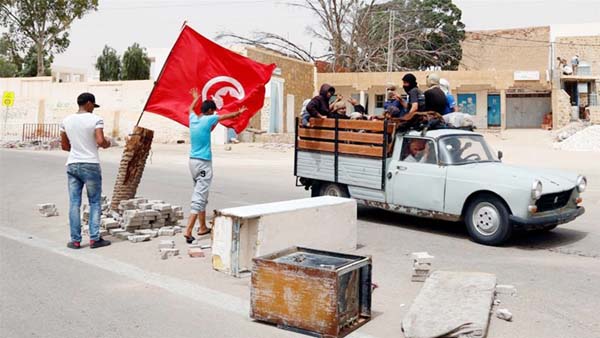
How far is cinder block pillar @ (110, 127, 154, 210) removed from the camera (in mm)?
9711

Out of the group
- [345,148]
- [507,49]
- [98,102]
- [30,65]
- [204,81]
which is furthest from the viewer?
[30,65]

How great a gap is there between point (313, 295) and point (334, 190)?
5579mm

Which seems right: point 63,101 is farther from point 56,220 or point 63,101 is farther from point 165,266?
point 165,266

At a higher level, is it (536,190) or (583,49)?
(583,49)

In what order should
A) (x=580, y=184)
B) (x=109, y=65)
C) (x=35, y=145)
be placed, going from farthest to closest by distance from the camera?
(x=109, y=65), (x=35, y=145), (x=580, y=184)

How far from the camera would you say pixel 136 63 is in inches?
2111

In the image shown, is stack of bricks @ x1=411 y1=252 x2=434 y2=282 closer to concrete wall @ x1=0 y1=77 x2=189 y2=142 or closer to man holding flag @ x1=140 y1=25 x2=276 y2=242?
man holding flag @ x1=140 y1=25 x2=276 y2=242

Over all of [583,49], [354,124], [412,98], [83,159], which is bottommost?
[83,159]

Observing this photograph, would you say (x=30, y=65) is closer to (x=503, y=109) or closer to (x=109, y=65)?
(x=109, y=65)

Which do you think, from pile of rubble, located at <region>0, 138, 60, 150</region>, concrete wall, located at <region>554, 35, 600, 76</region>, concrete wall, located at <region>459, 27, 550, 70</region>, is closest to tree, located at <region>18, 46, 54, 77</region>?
pile of rubble, located at <region>0, 138, 60, 150</region>

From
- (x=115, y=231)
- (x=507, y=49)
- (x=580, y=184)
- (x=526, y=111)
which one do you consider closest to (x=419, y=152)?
(x=580, y=184)

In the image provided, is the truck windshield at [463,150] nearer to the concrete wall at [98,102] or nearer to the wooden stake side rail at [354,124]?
the wooden stake side rail at [354,124]

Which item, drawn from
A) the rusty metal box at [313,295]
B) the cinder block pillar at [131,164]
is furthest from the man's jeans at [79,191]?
the rusty metal box at [313,295]

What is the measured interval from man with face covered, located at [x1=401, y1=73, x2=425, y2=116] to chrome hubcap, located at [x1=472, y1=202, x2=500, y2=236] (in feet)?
6.48
